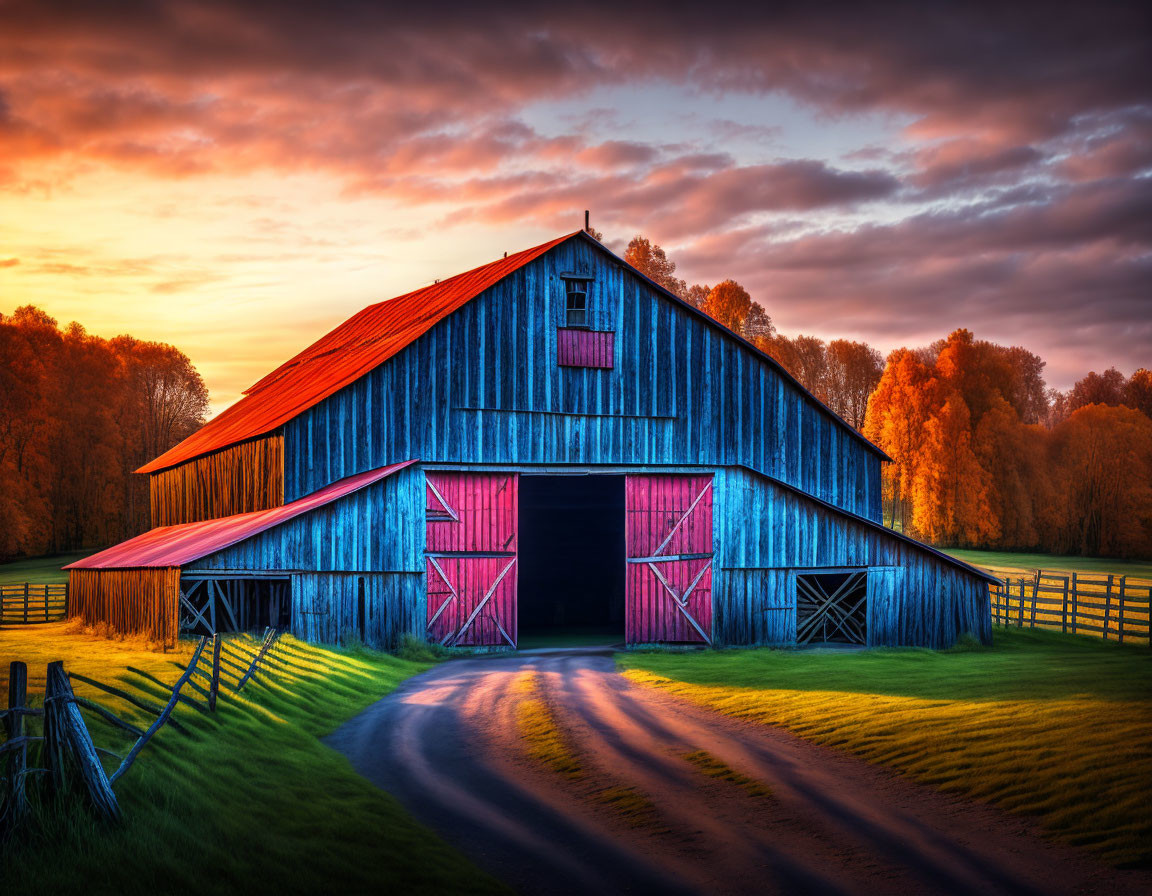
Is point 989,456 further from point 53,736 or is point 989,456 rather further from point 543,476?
point 53,736

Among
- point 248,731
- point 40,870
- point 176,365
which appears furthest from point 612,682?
point 176,365

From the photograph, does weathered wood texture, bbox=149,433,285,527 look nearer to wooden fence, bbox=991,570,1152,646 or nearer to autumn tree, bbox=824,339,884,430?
wooden fence, bbox=991,570,1152,646

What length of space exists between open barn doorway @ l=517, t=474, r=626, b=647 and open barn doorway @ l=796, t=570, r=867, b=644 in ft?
33.6

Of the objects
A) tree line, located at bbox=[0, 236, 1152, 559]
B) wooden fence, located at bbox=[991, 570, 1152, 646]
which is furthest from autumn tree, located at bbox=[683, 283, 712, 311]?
wooden fence, located at bbox=[991, 570, 1152, 646]

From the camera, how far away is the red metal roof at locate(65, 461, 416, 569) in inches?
1038

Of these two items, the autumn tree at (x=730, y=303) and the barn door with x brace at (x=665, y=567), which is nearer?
the barn door with x brace at (x=665, y=567)

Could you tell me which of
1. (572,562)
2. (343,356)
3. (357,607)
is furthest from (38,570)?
(357,607)

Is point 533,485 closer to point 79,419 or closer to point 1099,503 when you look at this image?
point 79,419

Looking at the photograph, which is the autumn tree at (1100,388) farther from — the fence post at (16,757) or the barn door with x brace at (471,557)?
the fence post at (16,757)

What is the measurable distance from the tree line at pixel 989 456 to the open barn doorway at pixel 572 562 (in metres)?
35.9

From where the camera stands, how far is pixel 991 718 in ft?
53.3

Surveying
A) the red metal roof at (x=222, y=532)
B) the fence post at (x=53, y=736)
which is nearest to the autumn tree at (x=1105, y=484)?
the red metal roof at (x=222, y=532)

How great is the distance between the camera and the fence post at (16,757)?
9969 millimetres

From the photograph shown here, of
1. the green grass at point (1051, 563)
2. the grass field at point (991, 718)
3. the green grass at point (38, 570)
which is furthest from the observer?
the green grass at point (1051, 563)
